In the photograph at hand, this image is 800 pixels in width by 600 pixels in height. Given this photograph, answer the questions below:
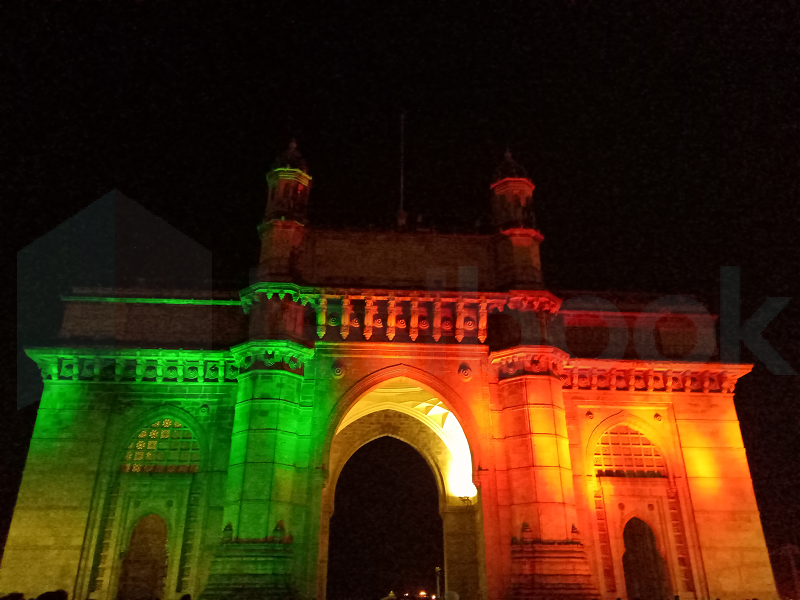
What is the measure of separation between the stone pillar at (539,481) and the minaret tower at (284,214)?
7.50 metres

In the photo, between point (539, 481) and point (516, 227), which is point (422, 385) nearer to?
point (539, 481)

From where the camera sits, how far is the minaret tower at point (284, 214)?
20.6 m

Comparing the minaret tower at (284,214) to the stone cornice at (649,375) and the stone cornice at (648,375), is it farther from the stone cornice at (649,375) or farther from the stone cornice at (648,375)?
the stone cornice at (649,375)

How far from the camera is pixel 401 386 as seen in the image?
22266mm

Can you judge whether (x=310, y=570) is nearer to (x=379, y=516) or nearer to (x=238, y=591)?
(x=238, y=591)

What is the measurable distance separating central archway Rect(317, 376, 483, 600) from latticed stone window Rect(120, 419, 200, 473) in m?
4.61

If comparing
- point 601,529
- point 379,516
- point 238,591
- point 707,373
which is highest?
point 707,373

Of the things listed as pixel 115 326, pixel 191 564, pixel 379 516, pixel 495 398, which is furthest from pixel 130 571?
pixel 379 516

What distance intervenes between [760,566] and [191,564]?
1774 centimetres

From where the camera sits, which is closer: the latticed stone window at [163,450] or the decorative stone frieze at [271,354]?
the decorative stone frieze at [271,354]

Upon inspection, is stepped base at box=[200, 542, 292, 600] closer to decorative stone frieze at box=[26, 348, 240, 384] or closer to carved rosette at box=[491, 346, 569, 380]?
decorative stone frieze at box=[26, 348, 240, 384]

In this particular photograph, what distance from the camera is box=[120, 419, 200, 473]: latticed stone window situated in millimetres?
20359

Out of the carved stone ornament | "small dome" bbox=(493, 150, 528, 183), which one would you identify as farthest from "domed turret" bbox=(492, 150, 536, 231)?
the carved stone ornament

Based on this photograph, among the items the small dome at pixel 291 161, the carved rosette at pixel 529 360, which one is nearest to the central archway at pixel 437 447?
the carved rosette at pixel 529 360
